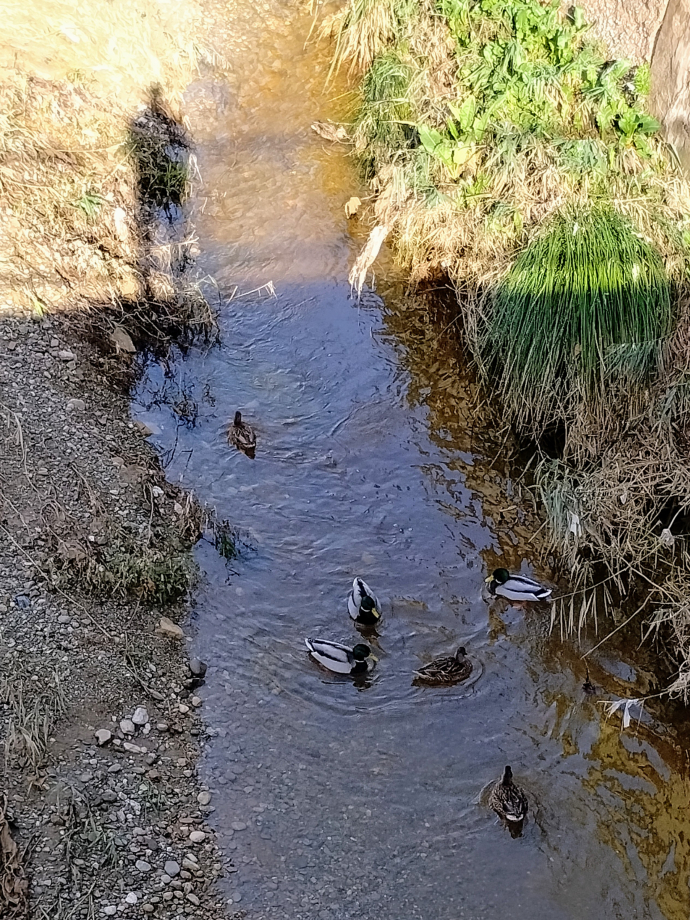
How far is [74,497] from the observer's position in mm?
4816

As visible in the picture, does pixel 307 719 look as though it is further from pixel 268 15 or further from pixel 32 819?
pixel 268 15

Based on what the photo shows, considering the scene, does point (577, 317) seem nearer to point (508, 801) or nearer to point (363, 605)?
point (363, 605)

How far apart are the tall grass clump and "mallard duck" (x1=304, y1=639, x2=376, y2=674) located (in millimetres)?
2240

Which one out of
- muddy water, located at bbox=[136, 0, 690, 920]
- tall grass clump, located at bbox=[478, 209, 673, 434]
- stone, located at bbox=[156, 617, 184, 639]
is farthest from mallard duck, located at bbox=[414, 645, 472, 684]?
tall grass clump, located at bbox=[478, 209, 673, 434]

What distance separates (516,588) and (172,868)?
8.56 ft

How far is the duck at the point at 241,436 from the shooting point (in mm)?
5902

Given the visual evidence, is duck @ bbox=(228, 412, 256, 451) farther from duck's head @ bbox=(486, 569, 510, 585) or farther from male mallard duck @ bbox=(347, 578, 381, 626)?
duck's head @ bbox=(486, 569, 510, 585)

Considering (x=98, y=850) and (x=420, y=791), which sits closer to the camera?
(x=98, y=850)

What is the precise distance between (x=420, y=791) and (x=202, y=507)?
2.30 meters

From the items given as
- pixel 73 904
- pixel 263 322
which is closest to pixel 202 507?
pixel 263 322

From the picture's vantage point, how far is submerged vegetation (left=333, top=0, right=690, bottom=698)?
520 centimetres

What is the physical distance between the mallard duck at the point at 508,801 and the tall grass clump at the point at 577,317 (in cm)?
261

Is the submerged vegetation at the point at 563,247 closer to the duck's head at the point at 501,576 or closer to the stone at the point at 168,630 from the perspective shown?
the duck's head at the point at 501,576

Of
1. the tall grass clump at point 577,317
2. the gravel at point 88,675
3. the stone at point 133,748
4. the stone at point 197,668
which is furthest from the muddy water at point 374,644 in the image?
the tall grass clump at point 577,317
